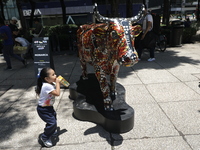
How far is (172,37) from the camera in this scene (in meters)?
10.8

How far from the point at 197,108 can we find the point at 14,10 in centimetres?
4120

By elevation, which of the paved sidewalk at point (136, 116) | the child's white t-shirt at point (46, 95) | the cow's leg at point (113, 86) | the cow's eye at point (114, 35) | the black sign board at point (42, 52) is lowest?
the paved sidewalk at point (136, 116)

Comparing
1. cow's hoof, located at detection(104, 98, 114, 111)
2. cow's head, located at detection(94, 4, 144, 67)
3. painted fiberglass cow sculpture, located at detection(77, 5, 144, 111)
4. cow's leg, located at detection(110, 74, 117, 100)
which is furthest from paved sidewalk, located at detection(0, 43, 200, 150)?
cow's head, located at detection(94, 4, 144, 67)

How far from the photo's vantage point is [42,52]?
5086mm

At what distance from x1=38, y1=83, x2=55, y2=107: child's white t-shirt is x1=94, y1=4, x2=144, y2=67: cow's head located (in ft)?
3.87

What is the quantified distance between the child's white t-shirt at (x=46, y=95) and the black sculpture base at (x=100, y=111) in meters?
→ 0.86

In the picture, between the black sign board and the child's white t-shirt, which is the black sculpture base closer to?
the child's white t-shirt

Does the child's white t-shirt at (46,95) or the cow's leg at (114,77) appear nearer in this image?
the child's white t-shirt at (46,95)

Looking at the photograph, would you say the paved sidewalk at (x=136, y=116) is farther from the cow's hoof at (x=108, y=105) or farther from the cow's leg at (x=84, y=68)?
the cow's leg at (x=84, y=68)

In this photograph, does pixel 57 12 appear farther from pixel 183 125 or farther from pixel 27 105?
pixel 183 125

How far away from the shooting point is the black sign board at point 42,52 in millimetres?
5016

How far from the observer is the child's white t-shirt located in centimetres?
269

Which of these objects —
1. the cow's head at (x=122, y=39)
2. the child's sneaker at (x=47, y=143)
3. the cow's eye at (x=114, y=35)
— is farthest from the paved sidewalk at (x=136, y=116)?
the cow's eye at (x=114, y=35)

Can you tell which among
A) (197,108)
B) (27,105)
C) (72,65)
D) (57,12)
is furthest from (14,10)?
(197,108)
